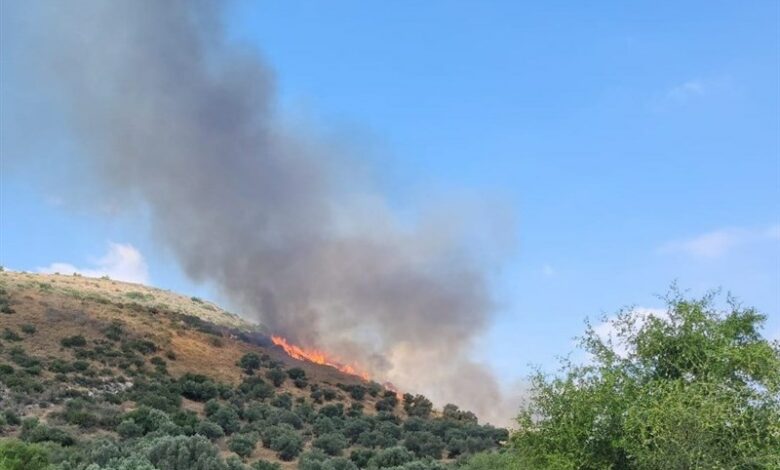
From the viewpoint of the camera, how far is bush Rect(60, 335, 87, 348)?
218 ft

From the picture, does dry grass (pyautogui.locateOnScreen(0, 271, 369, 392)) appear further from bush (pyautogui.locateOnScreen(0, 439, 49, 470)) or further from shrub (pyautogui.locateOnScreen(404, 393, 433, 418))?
bush (pyautogui.locateOnScreen(0, 439, 49, 470))

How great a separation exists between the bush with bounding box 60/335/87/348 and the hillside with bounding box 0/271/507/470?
3.6 inches

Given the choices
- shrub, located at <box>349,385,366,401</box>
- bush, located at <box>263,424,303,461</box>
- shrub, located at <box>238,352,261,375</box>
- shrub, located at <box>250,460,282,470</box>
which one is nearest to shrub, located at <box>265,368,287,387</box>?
shrub, located at <box>238,352,261,375</box>

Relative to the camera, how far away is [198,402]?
202 ft

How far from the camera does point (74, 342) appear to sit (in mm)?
67062

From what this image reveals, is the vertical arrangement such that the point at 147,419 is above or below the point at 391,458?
above

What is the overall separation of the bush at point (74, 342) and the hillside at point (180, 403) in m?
0.09

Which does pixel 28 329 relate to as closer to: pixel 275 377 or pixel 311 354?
pixel 275 377

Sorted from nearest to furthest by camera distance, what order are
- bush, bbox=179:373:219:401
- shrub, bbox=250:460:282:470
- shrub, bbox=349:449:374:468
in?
1. shrub, bbox=250:460:282:470
2. shrub, bbox=349:449:374:468
3. bush, bbox=179:373:219:401

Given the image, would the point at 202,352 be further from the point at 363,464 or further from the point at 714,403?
the point at 714,403

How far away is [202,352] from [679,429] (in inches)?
2618

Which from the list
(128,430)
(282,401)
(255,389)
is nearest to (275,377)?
(255,389)

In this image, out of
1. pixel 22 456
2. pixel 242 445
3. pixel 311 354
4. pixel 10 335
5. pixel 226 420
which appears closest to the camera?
pixel 22 456

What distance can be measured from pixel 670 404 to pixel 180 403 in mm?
45894
